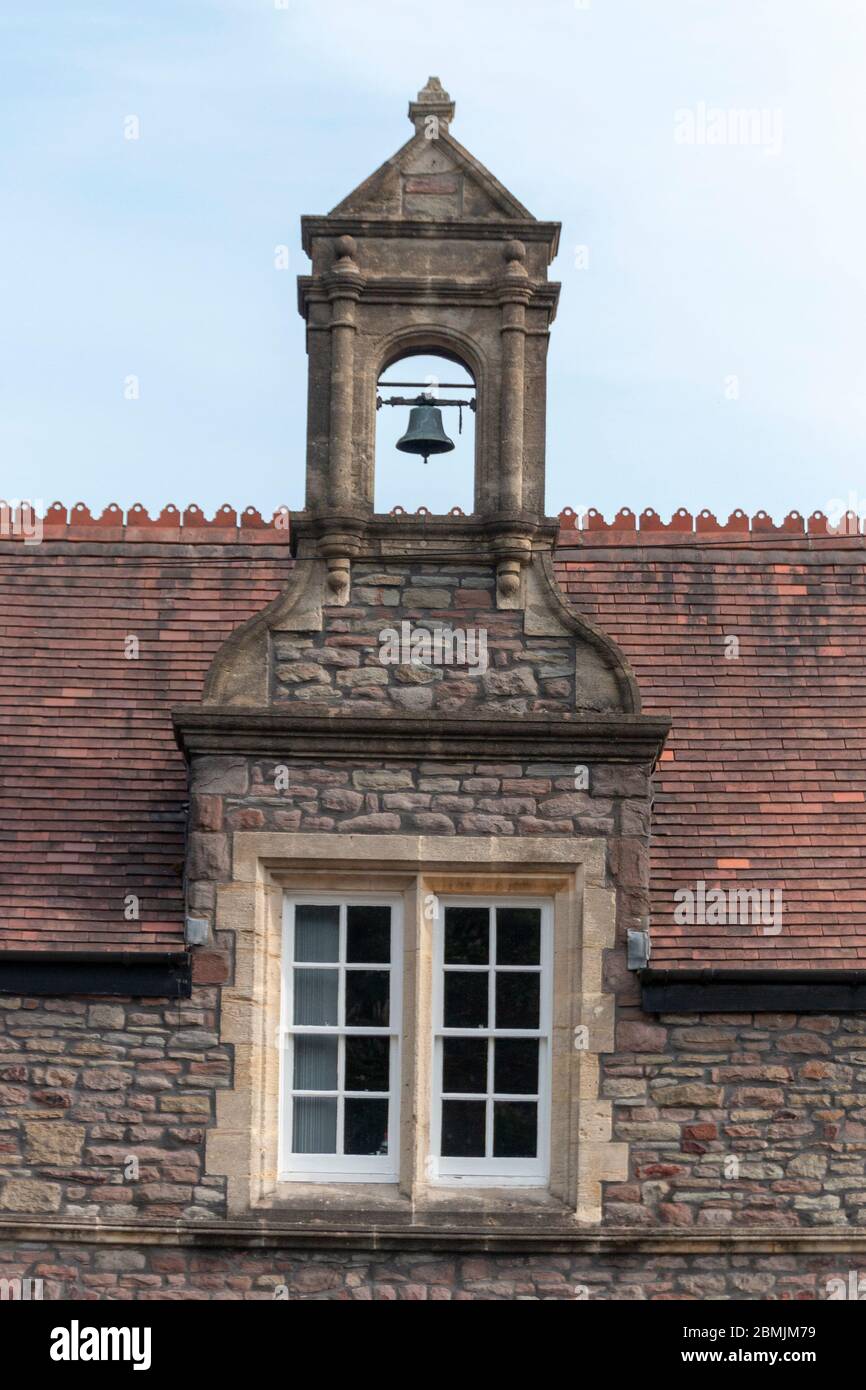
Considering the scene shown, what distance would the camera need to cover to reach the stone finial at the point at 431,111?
13281mm

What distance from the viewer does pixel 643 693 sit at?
46.0ft

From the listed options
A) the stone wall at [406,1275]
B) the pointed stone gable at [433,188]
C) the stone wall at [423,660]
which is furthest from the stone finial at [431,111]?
the stone wall at [406,1275]

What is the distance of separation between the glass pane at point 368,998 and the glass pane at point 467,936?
389mm

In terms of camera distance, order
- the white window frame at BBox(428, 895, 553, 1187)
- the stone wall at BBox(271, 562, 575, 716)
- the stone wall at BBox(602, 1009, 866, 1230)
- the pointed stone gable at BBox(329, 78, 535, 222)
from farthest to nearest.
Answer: the pointed stone gable at BBox(329, 78, 535, 222), the stone wall at BBox(271, 562, 575, 716), the white window frame at BBox(428, 895, 553, 1187), the stone wall at BBox(602, 1009, 866, 1230)

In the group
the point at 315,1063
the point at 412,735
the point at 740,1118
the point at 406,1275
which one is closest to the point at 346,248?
the point at 412,735

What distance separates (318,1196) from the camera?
11.9 metres

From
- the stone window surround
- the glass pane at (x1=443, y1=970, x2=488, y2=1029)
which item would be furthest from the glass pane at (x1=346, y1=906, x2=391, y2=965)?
the glass pane at (x1=443, y1=970, x2=488, y2=1029)

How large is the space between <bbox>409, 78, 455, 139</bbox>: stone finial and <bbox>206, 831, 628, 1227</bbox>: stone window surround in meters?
4.40

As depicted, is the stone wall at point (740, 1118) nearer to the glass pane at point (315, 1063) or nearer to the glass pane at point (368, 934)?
the glass pane at point (368, 934)

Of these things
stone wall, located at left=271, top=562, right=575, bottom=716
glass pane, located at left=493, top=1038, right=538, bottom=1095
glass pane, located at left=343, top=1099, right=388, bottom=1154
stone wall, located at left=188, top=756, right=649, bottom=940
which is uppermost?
stone wall, located at left=271, top=562, right=575, bottom=716

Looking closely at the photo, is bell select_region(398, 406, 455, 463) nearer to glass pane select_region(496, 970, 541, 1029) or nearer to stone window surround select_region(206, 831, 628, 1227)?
stone window surround select_region(206, 831, 628, 1227)

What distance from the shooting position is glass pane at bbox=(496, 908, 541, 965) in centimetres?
1227
